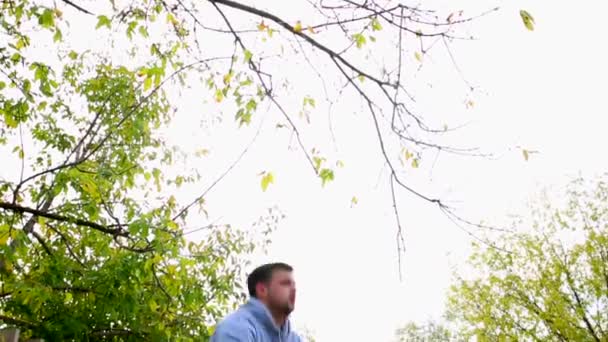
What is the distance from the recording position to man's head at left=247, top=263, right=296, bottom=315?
3.04 metres

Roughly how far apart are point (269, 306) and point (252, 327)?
22 centimetres

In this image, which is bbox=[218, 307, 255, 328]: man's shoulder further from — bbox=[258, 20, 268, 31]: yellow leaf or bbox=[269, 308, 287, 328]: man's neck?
bbox=[258, 20, 268, 31]: yellow leaf

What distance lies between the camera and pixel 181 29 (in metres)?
4.17

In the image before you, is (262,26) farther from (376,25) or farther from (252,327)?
(252,327)

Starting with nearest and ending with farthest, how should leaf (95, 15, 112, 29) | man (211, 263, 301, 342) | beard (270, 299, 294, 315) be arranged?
man (211, 263, 301, 342) < beard (270, 299, 294, 315) < leaf (95, 15, 112, 29)

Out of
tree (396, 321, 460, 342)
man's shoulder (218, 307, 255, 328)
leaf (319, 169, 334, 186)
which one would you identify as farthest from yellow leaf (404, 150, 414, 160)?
tree (396, 321, 460, 342)

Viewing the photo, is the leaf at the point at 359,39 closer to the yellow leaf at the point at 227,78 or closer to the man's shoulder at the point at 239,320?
the yellow leaf at the point at 227,78

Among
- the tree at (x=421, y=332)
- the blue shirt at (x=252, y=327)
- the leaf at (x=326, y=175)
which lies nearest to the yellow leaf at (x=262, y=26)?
the leaf at (x=326, y=175)

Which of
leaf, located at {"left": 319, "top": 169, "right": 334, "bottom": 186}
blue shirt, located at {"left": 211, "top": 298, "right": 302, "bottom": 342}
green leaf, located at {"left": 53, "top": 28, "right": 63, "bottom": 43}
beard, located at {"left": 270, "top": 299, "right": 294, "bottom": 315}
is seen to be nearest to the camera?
blue shirt, located at {"left": 211, "top": 298, "right": 302, "bottom": 342}

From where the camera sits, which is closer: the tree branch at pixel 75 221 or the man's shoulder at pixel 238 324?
the man's shoulder at pixel 238 324

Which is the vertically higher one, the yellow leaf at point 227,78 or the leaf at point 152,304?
the yellow leaf at point 227,78

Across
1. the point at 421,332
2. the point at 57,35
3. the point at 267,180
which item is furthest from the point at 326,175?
the point at 421,332

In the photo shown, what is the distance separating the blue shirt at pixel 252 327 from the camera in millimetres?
2730

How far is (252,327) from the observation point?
9.33 feet
